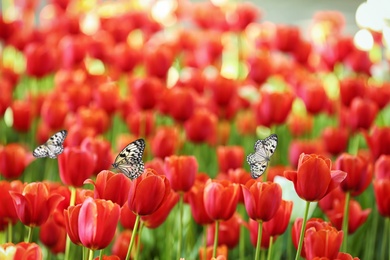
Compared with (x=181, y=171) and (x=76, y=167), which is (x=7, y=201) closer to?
(x=76, y=167)

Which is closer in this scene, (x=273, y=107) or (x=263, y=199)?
(x=263, y=199)

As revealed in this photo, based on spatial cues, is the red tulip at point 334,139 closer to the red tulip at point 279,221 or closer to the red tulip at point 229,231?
the red tulip at point 229,231

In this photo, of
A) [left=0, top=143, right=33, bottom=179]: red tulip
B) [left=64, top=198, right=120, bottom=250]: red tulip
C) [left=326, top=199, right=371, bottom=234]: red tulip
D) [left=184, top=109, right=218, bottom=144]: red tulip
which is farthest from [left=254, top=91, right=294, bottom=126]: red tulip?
[left=64, top=198, right=120, bottom=250]: red tulip

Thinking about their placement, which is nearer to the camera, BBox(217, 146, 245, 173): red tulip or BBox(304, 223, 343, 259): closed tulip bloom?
BBox(304, 223, 343, 259): closed tulip bloom

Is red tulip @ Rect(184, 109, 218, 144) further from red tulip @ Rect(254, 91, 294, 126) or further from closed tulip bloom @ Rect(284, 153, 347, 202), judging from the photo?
closed tulip bloom @ Rect(284, 153, 347, 202)

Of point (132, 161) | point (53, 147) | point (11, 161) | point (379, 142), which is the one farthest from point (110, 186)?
point (379, 142)

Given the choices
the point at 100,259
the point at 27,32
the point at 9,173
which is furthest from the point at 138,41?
the point at 100,259

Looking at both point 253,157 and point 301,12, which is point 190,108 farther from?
point 301,12
